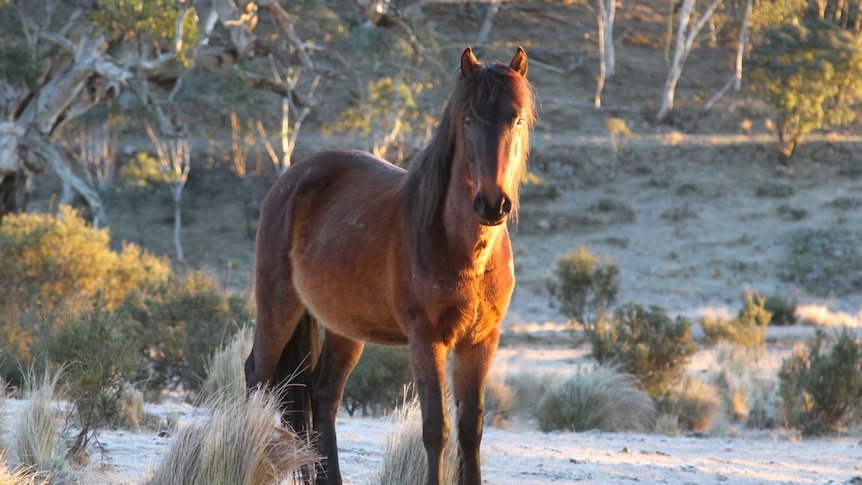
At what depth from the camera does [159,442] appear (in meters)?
6.52

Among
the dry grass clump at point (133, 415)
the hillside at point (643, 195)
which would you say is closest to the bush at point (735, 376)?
the dry grass clump at point (133, 415)

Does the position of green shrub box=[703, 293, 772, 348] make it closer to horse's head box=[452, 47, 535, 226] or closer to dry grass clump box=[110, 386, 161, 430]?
dry grass clump box=[110, 386, 161, 430]

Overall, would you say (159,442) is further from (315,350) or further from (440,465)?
(440,465)

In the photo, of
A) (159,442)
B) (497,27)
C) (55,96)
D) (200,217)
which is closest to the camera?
(159,442)

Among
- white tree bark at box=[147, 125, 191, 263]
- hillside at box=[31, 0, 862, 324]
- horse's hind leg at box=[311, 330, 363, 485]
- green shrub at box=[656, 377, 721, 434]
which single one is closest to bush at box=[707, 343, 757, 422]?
green shrub at box=[656, 377, 721, 434]

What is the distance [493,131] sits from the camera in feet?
12.7

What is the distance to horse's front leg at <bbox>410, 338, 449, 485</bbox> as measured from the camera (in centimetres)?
427

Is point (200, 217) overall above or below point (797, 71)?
below

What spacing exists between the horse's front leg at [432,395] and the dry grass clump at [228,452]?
30.4 inches

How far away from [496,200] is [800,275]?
2869cm

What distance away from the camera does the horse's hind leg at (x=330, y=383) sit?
209 inches

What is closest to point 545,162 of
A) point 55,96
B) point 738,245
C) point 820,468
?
point 738,245

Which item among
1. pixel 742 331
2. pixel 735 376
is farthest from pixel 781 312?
pixel 735 376

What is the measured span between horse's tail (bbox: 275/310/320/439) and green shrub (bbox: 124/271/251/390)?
14.9 ft
